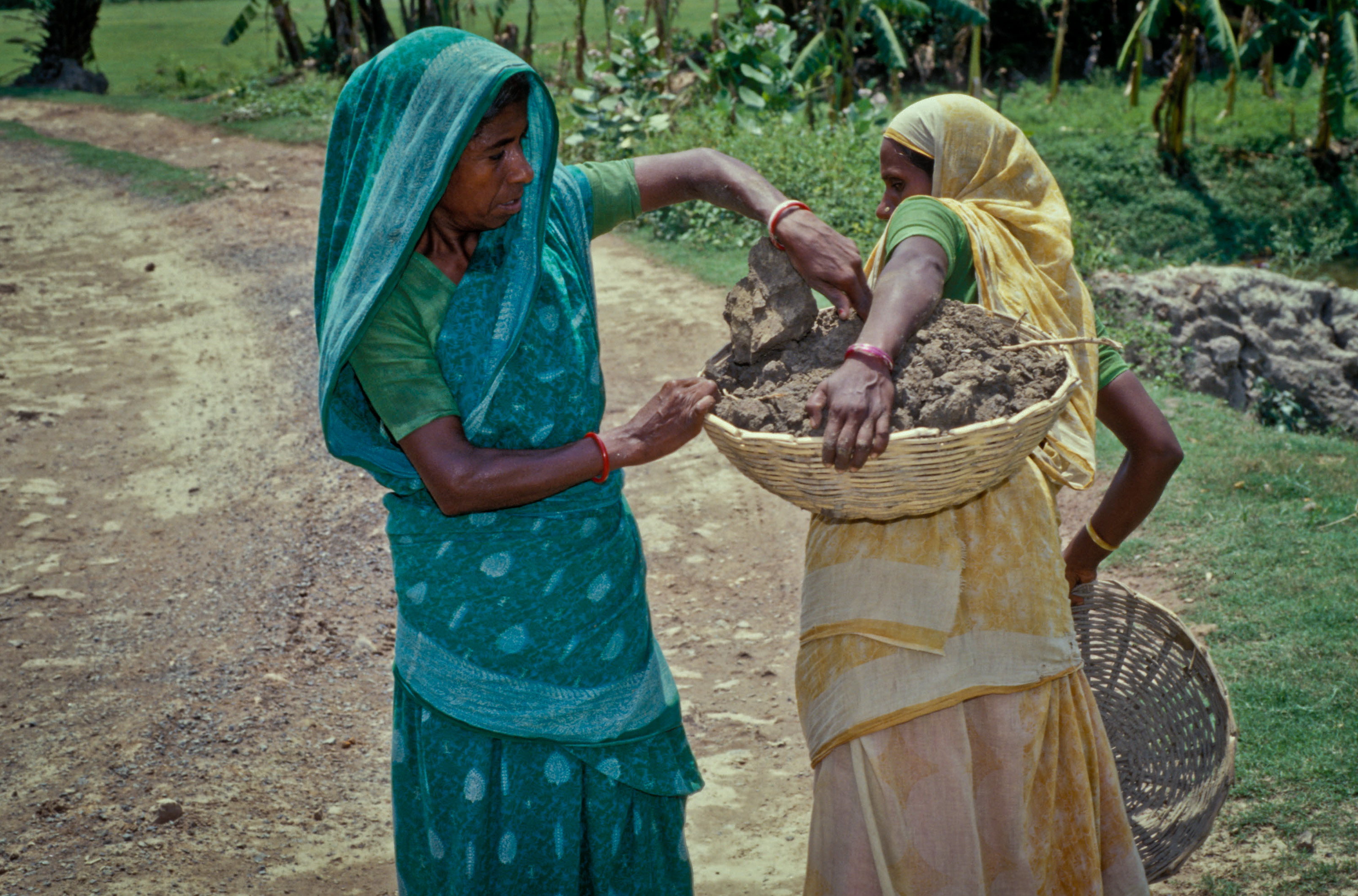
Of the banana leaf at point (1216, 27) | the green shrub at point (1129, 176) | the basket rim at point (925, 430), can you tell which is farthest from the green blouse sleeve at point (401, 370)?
the banana leaf at point (1216, 27)

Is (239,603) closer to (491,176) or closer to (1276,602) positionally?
(491,176)

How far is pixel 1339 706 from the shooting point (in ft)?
10.7

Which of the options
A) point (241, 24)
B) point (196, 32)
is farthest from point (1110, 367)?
point (196, 32)

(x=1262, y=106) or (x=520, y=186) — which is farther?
(x=1262, y=106)

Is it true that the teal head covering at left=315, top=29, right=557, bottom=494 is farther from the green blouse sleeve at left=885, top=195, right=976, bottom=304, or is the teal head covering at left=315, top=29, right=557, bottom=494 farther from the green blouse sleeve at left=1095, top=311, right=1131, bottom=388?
the green blouse sleeve at left=1095, top=311, right=1131, bottom=388

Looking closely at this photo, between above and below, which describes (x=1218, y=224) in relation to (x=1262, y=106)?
below

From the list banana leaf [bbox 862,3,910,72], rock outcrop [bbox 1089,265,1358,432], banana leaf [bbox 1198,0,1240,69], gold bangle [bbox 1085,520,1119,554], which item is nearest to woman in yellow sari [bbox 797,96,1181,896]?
gold bangle [bbox 1085,520,1119,554]

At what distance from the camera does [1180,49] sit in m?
13.5

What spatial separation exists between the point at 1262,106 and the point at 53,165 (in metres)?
17.1

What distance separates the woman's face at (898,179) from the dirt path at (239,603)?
183cm

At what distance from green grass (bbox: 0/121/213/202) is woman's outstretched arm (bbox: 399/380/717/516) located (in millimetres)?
9906

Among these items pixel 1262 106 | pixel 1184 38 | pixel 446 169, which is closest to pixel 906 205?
pixel 446 169

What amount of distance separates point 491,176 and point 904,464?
86cm

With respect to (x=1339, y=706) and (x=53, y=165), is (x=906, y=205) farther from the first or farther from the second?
(x=53, y=165)
